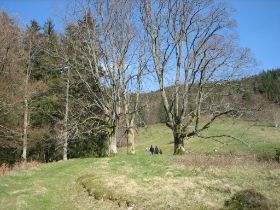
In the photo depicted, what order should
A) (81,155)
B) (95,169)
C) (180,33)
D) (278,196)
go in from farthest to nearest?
(81,155) < (180,33) < (95,169) < (278,196)

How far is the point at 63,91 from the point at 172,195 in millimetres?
25688

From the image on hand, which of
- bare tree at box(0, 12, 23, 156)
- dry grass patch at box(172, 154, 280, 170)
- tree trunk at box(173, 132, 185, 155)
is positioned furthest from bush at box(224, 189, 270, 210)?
bare tree at box(0, 12, 23, 156)

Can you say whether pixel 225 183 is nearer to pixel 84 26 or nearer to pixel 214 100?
pixel 214 100

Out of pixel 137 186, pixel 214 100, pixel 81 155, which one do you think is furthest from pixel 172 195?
pixel 81 155

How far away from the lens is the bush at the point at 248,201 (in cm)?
1094

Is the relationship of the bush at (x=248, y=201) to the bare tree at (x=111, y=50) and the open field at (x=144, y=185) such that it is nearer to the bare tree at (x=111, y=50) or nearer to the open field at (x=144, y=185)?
the open field at (x=144, y=185)

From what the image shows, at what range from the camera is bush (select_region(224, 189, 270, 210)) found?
10.9m

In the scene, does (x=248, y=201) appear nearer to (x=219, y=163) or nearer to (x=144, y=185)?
(x=144, y=185)

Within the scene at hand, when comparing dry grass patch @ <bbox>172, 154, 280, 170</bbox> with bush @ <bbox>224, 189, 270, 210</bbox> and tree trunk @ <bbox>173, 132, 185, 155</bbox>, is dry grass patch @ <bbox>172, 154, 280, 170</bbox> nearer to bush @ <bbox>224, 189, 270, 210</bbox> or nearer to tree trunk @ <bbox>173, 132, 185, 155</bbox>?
bush @ <bbox>224, 189, 270, 210</bbox>

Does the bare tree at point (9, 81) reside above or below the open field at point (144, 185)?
above

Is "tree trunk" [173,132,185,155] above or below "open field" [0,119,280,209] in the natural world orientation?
above

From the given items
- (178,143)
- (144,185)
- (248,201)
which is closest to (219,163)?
(144,185)

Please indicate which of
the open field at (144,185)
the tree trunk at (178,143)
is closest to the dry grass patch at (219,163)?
the open field at (144,185)

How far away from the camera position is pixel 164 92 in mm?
24531
